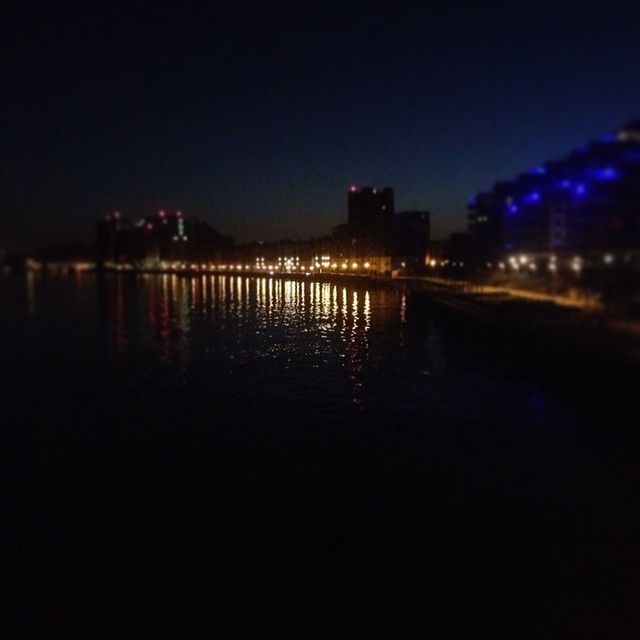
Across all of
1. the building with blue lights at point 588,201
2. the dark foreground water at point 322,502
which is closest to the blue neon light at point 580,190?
the building with blue lights at point 588,201

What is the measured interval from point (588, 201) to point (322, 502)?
591 inches

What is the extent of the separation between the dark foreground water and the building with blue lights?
23.4 feet

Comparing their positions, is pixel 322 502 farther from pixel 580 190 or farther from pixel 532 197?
pixel 532 197

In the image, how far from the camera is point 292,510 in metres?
4.79

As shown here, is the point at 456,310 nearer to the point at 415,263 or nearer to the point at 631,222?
the point at 631,222

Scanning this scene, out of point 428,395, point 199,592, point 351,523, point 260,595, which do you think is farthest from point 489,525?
point 428,395

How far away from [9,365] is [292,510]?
9.26 meters

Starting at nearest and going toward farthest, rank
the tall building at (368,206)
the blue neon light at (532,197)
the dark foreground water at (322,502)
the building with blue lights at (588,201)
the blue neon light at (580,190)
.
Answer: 1. the dark foreground water at (322,502)
2. the building with blue lights at (588,201)
3. the blue neon light at (580,190)
4. the blue neon light at (532,197)
5. the tall building at (368,206)

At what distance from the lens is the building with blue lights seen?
14.9 metres

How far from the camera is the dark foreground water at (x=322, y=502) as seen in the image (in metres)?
3.54

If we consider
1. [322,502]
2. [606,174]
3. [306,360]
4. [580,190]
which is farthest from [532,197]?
[322,502]

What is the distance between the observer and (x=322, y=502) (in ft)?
16.1

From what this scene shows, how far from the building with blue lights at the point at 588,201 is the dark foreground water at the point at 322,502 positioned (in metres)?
7.13

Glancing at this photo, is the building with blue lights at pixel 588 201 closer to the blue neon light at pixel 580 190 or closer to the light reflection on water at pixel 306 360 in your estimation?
the blue neon light at pixel 580 190
